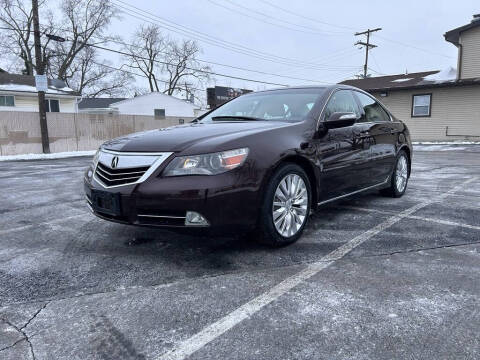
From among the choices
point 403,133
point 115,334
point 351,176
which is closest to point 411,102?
point 403,133

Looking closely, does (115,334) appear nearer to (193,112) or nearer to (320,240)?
(320,240)

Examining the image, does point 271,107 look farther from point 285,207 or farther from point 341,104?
point 285,207

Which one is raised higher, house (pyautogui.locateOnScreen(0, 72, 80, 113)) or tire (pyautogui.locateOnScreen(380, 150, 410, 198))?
house (pyautogui.locateOnScreen(0, 72, 80, 113))

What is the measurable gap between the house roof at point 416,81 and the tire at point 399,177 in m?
15.1

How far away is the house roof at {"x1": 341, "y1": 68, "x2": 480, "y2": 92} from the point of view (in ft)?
60.5

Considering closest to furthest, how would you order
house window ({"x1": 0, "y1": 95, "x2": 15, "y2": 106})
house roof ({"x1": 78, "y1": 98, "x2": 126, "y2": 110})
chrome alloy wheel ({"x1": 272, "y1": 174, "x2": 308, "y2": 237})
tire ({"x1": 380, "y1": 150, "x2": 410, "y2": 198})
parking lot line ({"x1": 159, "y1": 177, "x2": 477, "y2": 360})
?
1. parking lot line ({"x1": 159, "y1": 177, "x2": 477, "y2": 360})
2. chrome alloy wheel ({"x1": 272, "y1": 174, "x2": 308, "y2": 237})
3. tire ({"x1": 380, "y1": 150, "x2": 410, "y2": 198})
4. house window ({"x1": 0, "y1": 95, "x2": 15, "y2": 106})
5. house roof ({"x1": 78, "y1": 98, "x2": 126, "y2": 110})

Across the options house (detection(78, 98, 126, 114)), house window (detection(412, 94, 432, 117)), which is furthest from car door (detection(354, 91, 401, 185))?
house (detection(78, 98, 126, 114))

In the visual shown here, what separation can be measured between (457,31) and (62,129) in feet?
63.0

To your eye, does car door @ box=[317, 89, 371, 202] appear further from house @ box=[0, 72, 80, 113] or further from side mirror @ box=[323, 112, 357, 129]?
house @ box=[0, 72, 80, 113]

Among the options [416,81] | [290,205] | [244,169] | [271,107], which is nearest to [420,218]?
[290,205]

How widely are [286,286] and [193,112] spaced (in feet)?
126

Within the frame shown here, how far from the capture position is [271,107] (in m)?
4.19

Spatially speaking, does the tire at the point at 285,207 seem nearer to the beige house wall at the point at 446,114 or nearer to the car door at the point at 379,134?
the car door at the point at 379,134

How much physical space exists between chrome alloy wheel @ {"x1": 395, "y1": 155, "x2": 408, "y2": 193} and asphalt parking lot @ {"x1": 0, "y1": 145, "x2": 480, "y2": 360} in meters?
1.24
